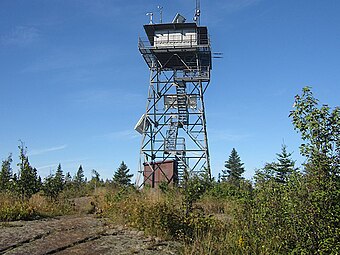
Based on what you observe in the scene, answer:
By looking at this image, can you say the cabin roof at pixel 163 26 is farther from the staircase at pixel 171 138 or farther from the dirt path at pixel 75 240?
the dirt path at pixel 75 240

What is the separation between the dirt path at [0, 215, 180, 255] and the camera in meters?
6.67

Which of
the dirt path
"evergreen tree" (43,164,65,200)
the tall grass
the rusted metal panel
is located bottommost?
the dirt path

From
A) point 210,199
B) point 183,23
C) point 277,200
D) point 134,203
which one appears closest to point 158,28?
point 183,23

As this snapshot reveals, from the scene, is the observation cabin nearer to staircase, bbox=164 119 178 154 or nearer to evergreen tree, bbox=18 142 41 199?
staircase, bbox=164 119 178 154

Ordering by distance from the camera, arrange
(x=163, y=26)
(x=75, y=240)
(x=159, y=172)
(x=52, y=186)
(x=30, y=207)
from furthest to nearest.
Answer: (x=163, y=26)
(x=159, y=172)
(x=52, y=186)
(x=30, y=207)
(x=75, y=240)

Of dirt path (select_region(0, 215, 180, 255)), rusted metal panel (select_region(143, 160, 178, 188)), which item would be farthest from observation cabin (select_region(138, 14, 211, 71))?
dirt path (select_region(0, 215, 180, 255))

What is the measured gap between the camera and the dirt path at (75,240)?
21.9ft

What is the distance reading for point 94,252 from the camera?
21.6ft

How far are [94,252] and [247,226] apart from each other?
2.89 m

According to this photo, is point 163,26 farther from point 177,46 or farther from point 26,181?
point 26,181

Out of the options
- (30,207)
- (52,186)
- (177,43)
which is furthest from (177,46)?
(30,207)

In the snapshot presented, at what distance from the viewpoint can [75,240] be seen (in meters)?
7.46

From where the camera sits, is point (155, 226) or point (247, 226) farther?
point (155, 226)

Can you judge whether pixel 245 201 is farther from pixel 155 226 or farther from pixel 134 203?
pixel 134 203
